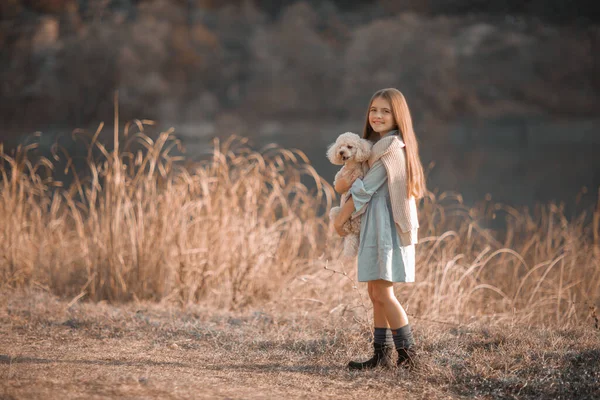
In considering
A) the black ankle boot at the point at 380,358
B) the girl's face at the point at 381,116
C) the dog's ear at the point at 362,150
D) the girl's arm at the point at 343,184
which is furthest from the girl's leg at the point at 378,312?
the girl's face at the point at 381,116

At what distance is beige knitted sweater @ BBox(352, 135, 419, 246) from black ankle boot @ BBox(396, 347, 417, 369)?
1.87 ft

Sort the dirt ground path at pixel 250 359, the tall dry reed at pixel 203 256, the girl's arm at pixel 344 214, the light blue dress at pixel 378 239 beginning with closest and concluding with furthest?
the dirt ground path at pixel 250 359 → the light blue dress at pixel 378 239 → the girl's arm at pixel 344 214 → the tall dry reed at pixel 203 256

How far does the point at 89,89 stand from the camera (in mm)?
49656

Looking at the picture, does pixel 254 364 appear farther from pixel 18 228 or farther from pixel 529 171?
pixel 529 171

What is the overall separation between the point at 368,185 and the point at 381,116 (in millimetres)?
386

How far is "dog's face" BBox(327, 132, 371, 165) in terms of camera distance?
3.42 meters

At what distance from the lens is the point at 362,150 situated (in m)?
3.45

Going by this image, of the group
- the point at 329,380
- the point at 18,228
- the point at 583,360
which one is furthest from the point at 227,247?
the point at 583,360

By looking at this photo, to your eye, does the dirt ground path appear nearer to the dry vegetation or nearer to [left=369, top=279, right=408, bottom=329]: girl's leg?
the dry vegetation

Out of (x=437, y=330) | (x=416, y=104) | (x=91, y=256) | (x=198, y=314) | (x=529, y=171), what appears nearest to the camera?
(x=437, y=330)

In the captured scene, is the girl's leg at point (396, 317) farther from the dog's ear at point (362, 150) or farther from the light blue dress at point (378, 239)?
the dog's ear at point (362, 150)

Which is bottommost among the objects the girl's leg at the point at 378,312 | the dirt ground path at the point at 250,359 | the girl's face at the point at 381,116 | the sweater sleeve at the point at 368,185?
the dirt ground path at the point at 250,359

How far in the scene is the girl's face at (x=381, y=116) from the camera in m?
→ 3.52

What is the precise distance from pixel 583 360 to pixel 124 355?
257cm
